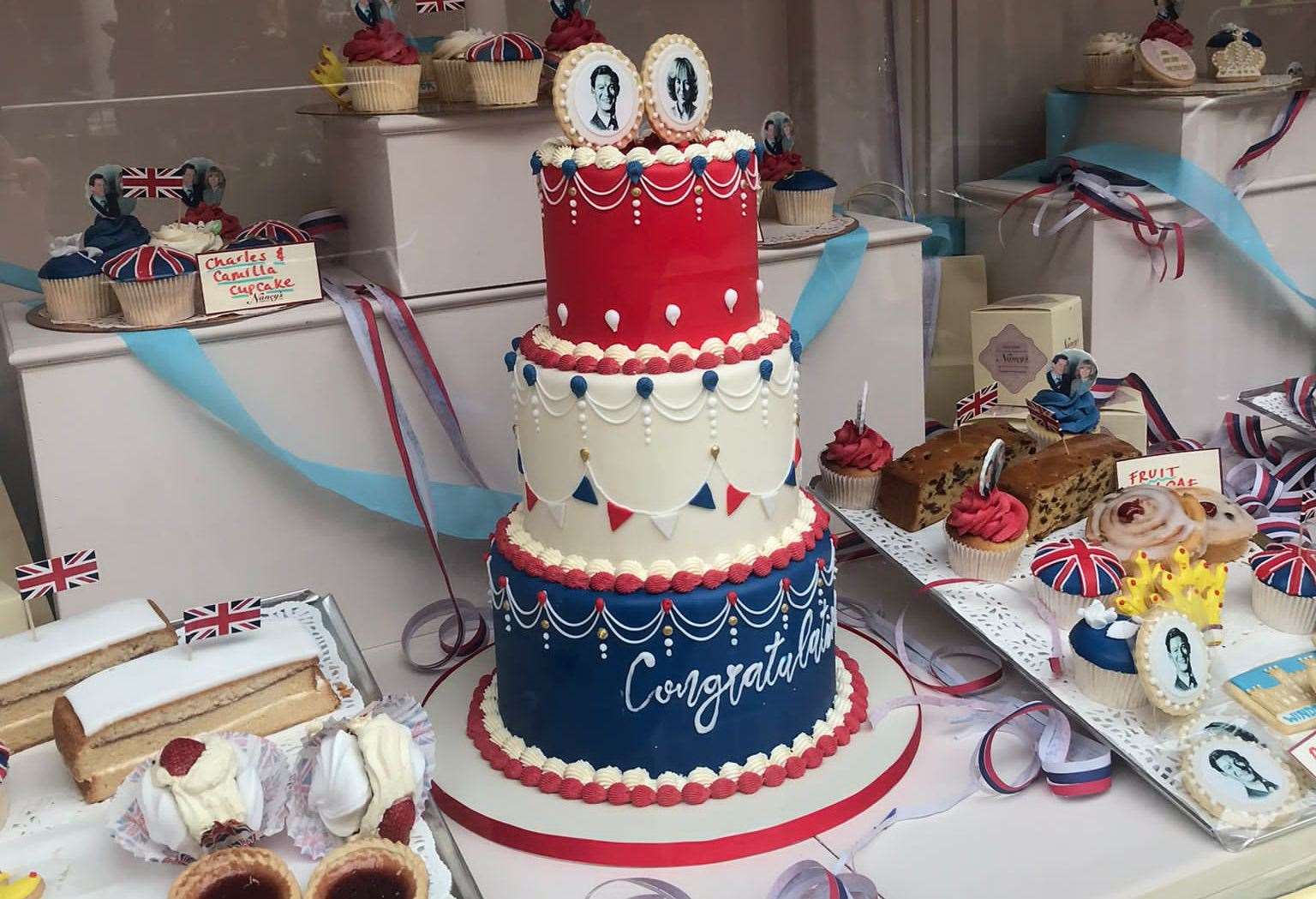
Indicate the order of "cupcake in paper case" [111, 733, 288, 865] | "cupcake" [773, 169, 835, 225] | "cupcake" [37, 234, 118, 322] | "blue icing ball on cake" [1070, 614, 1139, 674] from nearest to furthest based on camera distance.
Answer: "cupcake in paper case" [111, 733, 288, 865]
"blue icing ball on cake" [1070, 614, 1139, 674]
"cupcake" [37, 234, 118, 322]
"cupcake" [773, 169, 835, 225]

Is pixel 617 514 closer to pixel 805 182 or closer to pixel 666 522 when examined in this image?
pixel 666 522

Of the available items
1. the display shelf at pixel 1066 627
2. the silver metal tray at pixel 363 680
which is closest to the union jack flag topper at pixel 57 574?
the silver metal tray at pixel 363 680

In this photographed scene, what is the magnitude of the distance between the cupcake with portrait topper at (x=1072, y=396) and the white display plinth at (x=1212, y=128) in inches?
26.6

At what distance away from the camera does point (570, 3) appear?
2.26m

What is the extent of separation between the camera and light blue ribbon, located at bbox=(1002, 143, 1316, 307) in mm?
2754

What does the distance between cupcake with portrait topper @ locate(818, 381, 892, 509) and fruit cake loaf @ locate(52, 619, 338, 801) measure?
956 mm

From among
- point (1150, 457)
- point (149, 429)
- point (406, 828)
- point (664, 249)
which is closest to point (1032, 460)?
point (1150, 457)

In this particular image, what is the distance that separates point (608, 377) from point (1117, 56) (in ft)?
5.76

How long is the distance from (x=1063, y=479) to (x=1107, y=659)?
47 centimetres

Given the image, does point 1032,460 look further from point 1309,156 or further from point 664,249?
point 1309,156

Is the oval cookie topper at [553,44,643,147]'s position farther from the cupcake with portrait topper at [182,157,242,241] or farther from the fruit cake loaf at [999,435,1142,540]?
the fruit cake loaf at [999,435,1142,540]

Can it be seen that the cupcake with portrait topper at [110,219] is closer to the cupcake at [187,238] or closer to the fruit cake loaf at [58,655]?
the cupcake at [187,238]

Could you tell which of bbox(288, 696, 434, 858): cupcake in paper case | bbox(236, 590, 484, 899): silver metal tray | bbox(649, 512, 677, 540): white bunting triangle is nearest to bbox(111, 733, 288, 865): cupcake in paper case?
bbox(288, 696, 434, 858): cupcake in paper case

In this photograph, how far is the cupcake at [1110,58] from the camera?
9.45ft
